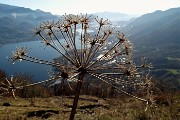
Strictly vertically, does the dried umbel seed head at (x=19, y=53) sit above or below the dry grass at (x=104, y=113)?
above

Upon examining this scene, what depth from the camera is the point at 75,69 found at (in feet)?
19.0

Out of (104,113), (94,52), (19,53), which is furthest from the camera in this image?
(104,113)

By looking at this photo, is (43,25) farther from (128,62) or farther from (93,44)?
(128,62)

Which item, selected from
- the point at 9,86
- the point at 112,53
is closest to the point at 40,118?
the point at 112,53

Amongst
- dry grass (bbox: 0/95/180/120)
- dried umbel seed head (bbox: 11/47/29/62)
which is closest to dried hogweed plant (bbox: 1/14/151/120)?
dried umbel seed head (bbox: 11/47/29/62)

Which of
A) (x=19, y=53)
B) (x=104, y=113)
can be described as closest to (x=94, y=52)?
(x=19, y=53)

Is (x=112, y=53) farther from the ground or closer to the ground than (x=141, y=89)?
farther from the ground

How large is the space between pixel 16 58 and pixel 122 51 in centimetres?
263

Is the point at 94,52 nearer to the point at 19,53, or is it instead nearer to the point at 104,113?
the point at 19,53

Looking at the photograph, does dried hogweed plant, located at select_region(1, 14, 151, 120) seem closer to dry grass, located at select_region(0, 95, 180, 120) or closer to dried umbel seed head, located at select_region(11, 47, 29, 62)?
dried umbel seed head, located at select_region(11, 47, 29, 62)

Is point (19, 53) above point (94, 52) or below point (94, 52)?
below

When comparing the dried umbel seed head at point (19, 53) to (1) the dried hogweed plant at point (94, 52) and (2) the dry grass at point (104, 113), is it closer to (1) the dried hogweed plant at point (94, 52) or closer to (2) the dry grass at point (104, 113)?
(1) the dried hogweed plant at point (94, 52)

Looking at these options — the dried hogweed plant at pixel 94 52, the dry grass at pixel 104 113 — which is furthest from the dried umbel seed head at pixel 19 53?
the dry grass at pixel 104 113

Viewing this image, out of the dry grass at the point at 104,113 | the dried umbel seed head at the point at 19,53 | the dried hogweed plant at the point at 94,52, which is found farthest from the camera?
the dry grass at the point at 104,113
